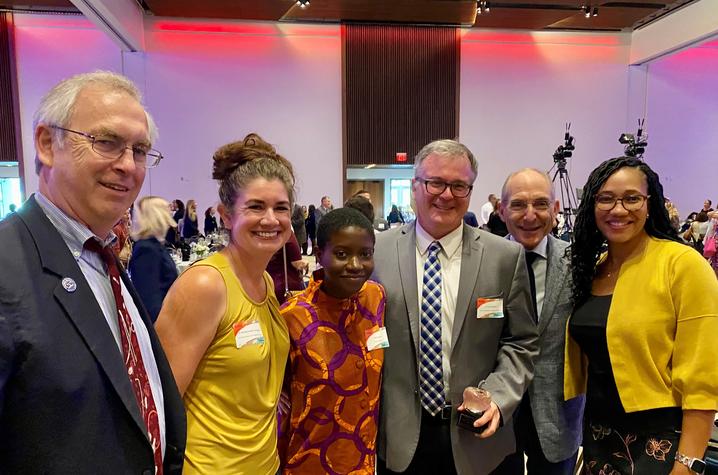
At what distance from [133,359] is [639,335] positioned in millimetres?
1632

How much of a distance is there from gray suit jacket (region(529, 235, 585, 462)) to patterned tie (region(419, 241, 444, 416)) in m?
0.50

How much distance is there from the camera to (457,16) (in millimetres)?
11367

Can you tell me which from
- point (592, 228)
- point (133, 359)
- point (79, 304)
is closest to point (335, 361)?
point (133, 359)

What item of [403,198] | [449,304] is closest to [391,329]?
[449,304]

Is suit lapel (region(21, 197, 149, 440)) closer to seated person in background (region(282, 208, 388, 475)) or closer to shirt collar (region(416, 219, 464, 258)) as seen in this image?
seated person in background (region(282, 208, 388, 475))

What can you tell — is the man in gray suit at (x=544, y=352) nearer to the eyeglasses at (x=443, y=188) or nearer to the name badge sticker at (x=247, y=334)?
the eyeglasses at (x=443, y=188)

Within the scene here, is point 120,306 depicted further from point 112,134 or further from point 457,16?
point 457,16

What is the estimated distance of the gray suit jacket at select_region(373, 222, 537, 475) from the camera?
1.63 meters

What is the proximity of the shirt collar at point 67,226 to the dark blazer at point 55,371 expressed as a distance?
2 cm

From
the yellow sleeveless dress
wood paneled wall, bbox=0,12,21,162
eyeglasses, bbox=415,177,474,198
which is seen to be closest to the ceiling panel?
wood paneled wall, bbox=0,12,21,162

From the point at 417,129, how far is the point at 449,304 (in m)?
11.2

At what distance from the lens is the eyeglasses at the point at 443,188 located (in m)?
1.71

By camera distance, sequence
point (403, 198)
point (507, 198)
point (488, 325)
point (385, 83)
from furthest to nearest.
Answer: point (403, 198), point (385, 83), point (507, 198), point (488, 325)

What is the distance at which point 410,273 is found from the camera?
174 cm
